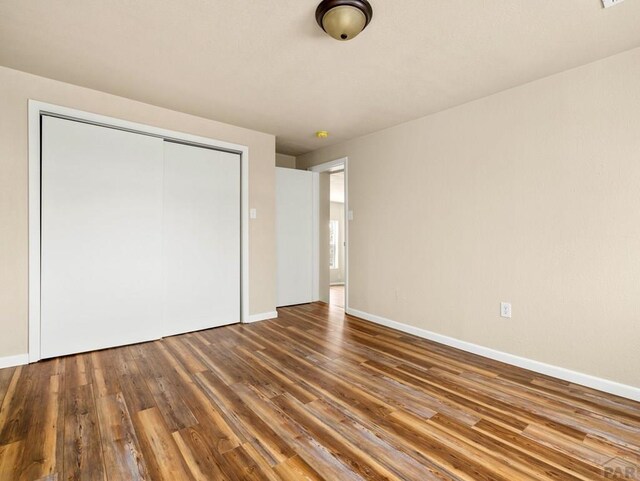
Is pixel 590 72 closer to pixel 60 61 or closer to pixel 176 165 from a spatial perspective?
pixel 176 165

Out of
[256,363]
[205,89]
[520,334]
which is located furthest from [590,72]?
[256,363]

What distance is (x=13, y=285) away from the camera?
8.57ft

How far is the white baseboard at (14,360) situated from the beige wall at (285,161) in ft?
12.9

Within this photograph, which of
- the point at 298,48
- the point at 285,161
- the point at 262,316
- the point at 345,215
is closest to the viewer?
the point at 298,48

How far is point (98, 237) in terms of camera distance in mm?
2994

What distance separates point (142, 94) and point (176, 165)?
2.50 feet

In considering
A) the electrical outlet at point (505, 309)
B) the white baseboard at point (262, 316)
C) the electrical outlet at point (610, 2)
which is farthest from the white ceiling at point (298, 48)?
the white baseboard at point (262, 316)

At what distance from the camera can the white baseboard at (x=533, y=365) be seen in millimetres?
2229

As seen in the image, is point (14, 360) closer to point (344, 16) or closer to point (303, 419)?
point (303, 419)

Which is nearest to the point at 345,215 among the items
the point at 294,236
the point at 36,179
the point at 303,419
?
the point at 294,236

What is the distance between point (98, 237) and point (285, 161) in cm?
320

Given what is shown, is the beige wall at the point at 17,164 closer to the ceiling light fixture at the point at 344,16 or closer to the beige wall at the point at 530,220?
the ceiling light fixture at the point at 344,16

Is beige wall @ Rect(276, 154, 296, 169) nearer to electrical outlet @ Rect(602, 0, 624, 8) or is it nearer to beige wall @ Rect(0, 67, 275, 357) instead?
beige wall @ Rect(0, 67, 275, 357)

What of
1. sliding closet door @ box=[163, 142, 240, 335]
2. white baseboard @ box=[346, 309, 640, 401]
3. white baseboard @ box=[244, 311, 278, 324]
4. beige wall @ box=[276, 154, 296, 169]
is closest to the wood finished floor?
white baseboard @ box=[346, 309, 640, 401]
